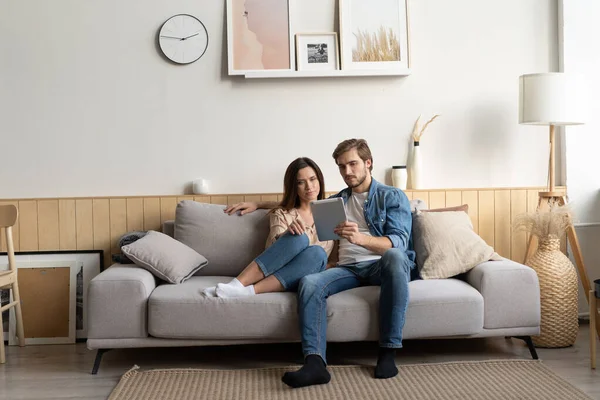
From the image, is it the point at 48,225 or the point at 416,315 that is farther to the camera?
the point at 48,225

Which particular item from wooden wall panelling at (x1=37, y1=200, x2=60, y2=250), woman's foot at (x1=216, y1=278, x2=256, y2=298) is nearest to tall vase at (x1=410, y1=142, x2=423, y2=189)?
woman's foot at (x1=216, y1=278, x2=256, y2=298)

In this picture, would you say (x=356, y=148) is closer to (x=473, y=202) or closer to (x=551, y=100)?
(x=473, y=202)

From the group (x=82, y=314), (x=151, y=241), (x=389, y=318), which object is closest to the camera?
(x=389, y=318)

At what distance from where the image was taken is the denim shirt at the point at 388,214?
350 cm

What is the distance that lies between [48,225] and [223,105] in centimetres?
127

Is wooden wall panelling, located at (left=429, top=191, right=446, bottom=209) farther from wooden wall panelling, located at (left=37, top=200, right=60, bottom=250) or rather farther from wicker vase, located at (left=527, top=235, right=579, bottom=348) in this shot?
wooden wall panelling, located at (left=37, top=200, right=60, bottom=250)

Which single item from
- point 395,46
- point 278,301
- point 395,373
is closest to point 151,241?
point 278,301

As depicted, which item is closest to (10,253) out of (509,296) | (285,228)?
(285,228)

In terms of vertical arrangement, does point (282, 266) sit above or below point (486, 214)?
below

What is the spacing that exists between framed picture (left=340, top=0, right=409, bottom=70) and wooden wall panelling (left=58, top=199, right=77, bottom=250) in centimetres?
185

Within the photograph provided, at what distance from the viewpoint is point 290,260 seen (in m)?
3.42

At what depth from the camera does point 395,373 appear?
3.18 meters

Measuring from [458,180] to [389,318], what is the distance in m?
1.46

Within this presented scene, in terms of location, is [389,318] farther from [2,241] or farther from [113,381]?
[2,241]
